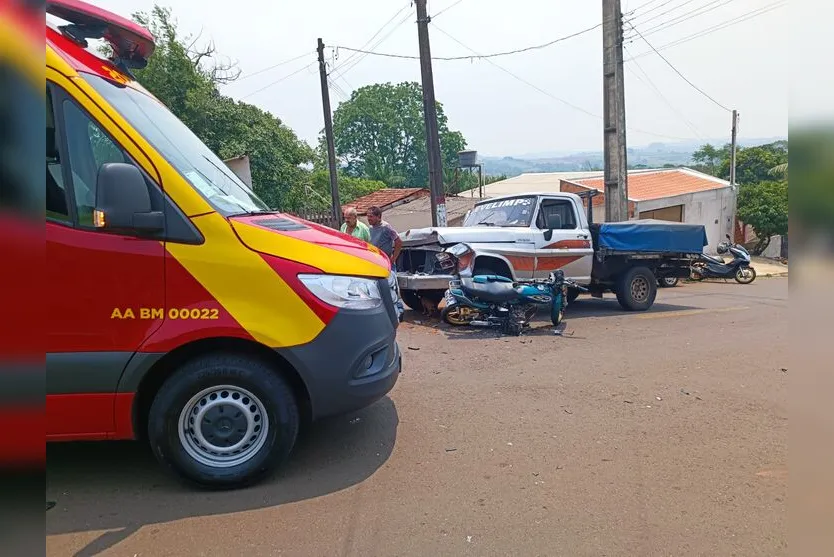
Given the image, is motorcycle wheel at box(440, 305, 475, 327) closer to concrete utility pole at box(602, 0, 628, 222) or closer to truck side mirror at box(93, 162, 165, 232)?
truck side mirror at box(93, 162, 165, 232)

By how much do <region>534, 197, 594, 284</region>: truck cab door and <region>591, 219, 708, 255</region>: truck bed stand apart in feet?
1.29

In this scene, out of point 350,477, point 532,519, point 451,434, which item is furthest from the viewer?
point 451,434

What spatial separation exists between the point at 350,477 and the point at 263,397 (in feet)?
2.66

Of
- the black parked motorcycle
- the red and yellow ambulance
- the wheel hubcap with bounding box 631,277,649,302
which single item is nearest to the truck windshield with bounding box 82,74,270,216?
the red and yellow ambulance

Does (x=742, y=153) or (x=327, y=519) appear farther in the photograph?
(x=742, y=153)

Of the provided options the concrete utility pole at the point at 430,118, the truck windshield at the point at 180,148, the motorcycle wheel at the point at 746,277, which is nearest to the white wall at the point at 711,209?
the motorcycle wheel at the point at 746,277

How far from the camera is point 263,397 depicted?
3.38 metres

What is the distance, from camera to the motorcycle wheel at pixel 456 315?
8117 mm

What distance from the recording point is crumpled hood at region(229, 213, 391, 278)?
3355mm

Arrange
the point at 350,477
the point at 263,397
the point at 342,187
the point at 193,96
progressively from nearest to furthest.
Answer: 1. the point at 263,397
2. the point at 350,477
3. the point at 193,96
4. the point at 342,187

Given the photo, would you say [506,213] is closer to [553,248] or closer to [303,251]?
[553,248]

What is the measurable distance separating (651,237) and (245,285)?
854 cm
